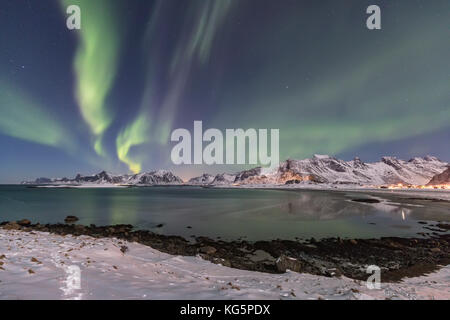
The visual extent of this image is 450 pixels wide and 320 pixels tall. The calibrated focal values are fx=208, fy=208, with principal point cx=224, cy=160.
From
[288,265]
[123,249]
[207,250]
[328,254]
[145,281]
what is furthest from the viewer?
[207,250]

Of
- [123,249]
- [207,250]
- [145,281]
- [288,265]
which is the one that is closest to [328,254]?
[288,265]

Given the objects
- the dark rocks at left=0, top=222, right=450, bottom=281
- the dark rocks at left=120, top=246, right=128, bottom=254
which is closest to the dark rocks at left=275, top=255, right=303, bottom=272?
the dark rocks at left=0, top=222, right=450, bottom=281

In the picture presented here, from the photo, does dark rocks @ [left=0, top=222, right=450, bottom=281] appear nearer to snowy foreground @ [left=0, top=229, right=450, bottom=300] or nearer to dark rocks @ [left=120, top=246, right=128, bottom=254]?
dark rocks @ [left=120, top=246, right=128, bottom=254]

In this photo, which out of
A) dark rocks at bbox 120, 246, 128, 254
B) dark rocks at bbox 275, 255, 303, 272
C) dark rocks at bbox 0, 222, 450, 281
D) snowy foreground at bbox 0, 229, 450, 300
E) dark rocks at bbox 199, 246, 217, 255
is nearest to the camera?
snowy foreground at bbox 0, 229, 450, 300

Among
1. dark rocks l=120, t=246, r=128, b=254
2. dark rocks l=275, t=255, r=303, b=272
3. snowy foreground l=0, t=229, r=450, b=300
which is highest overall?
snowy foreground l=0, t=229, r=450, b=300

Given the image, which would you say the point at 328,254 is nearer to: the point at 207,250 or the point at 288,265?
the point at 288,265

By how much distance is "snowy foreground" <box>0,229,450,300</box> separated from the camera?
22.5ft

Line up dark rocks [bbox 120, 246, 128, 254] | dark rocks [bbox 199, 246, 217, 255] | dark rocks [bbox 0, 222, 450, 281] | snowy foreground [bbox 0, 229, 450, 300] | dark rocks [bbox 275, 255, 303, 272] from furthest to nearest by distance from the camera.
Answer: dark rocks [bbox 199, 246, 217, 255] < dark rocks [bbox 120, 246, 128, 254] < dark rocks [bbox 0, 222, 450, 281] < dark rocks [bbox 275, 255, 303, 272] < snowy foreground [bbox 0, 229, 450, 300]

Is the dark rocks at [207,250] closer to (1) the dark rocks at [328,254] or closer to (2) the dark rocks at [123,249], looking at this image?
(1) the dark rocks at [328,254]

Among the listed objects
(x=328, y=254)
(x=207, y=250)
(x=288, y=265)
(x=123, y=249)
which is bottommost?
(x=328, y=254)

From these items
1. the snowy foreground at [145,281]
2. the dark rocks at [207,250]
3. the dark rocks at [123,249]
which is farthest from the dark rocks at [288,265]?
A: the dark rocks at [123,249]

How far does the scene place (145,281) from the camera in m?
8.44
